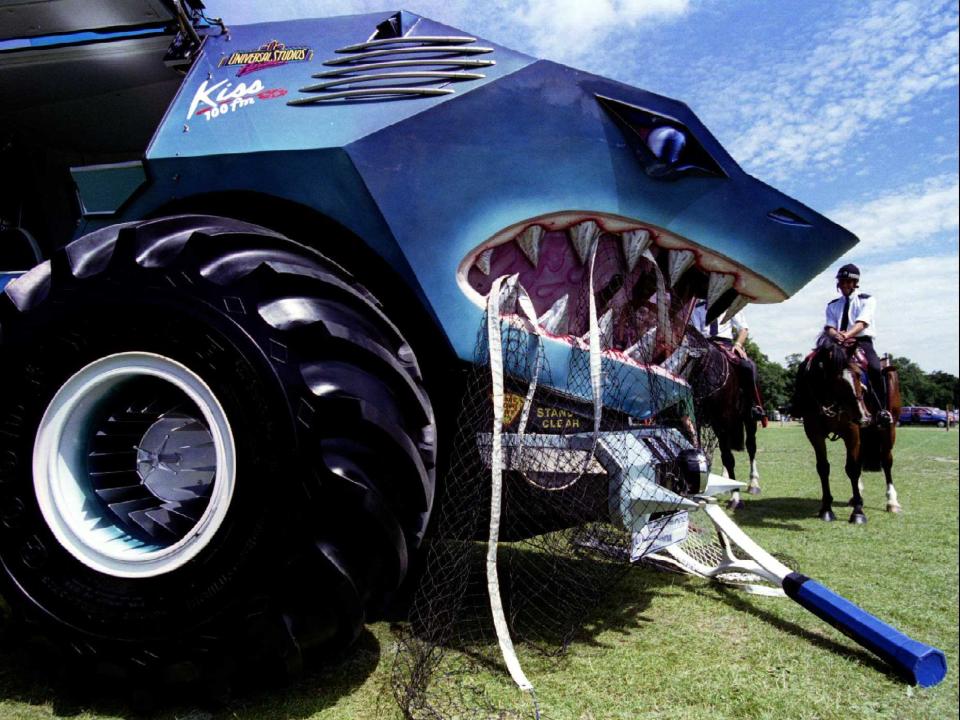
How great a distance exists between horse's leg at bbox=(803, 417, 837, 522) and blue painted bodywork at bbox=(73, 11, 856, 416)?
130 inches

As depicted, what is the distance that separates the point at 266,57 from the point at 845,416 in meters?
4.93

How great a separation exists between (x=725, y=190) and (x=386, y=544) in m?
1.74

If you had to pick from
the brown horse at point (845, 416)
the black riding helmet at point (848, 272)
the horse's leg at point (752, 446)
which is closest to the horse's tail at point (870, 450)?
the brown horse at point (845, 416)

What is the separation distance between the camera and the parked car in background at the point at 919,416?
16.5ft

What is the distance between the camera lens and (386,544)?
5.58 feet

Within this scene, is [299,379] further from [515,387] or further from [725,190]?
[725,190]

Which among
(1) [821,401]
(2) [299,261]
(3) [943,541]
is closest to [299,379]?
(2) [299,261]

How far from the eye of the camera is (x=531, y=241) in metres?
2.31

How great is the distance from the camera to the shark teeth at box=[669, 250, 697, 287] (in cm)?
242

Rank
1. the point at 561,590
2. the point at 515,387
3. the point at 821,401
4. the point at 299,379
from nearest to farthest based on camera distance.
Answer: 1. the point at 299,379
2. the point at 515,387
3. the point at 561,590
4. the point at 821,401

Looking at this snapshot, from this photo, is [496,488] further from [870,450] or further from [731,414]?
[731,414]

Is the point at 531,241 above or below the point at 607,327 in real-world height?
above

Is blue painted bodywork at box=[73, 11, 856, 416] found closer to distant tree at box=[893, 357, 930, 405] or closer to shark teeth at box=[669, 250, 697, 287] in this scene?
shark teeth at box=[669, 250, 697, 287]

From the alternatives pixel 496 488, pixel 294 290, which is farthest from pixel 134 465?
pixel 496 488
